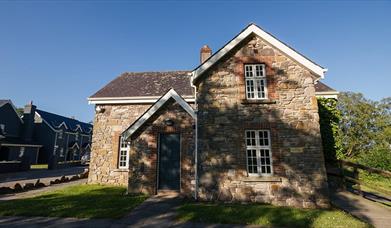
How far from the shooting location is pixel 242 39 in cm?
1016

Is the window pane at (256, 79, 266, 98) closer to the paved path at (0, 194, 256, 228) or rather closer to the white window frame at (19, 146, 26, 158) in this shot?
the paved path at (0, 194, 256, 228)

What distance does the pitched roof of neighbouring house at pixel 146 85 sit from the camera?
14.7m

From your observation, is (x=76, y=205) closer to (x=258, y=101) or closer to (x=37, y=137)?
(x=258, y=101)

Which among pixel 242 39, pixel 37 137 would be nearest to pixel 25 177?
pixel 37 137

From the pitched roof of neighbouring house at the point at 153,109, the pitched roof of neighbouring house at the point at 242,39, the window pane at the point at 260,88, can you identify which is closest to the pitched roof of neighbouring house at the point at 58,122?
the pitched roof of neighbouring house at the point at 153,109

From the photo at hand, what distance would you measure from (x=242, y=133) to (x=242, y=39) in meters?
4.61

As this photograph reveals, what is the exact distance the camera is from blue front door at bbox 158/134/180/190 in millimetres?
10094

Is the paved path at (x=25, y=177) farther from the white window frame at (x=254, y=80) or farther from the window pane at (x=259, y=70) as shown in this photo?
the window pane at (x=259, y=70)

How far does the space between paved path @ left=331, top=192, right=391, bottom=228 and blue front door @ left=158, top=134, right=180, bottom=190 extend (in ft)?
23.7

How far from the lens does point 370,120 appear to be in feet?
119

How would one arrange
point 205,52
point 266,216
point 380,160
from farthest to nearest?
point 380,160, point 205,52, point 266,216

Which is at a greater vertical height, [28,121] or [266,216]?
[28,121]

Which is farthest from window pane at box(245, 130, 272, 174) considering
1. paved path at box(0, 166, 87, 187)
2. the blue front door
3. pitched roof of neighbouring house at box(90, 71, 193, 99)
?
paved path at box(0, 166, 87, 187)

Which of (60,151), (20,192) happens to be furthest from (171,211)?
(60,151)
